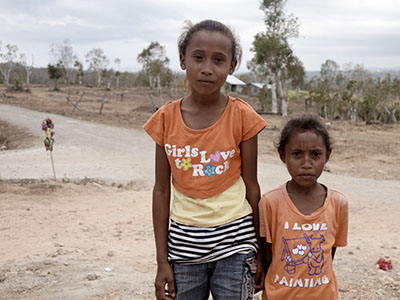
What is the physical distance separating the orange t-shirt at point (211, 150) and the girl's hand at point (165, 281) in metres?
0.29

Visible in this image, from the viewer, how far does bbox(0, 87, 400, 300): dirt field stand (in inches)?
123

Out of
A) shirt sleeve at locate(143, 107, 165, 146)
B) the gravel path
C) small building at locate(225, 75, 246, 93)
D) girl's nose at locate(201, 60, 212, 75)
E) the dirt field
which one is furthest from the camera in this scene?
small building at locate(225, 75, 246, 93)

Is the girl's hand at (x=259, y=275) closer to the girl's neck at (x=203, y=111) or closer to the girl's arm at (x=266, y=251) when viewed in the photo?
the girl's arm at (x=266, y=251)

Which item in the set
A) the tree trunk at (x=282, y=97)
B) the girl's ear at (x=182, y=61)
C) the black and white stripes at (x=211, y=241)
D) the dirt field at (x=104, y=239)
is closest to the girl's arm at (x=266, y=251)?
the black and white stripes at (x=211, y=241)

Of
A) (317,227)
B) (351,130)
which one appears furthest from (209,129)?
(351,130)

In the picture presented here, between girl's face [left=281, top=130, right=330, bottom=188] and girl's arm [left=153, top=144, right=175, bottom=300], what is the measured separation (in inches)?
19.5

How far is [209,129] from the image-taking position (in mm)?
1634

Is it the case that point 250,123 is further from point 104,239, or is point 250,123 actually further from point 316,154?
point 104,239

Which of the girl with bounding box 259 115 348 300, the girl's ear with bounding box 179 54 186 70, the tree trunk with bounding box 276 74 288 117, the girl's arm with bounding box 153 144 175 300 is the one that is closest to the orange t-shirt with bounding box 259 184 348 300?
the girl with bounding box 259 115 348 300

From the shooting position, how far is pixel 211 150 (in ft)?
5.35

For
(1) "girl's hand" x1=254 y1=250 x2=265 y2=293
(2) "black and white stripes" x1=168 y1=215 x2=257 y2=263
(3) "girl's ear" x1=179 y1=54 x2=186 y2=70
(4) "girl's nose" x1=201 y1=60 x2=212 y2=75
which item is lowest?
(1) "girl's hand" x1=254 y1=250 x2=265 y2=293

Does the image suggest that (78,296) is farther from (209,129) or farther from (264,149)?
(264,149)

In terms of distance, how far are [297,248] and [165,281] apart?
20.3 inches

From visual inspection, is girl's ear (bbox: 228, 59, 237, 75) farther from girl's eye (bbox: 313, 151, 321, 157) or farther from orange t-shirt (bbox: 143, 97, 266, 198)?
girl's eye (bbox: 313, 151, 321, 157)
